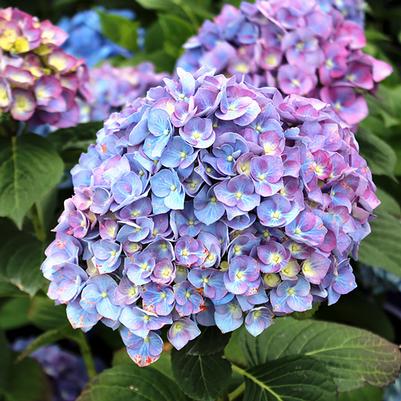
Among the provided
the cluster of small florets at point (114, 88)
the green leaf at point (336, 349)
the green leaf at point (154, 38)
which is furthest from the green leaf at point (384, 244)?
the green leaf at point (154, 38)

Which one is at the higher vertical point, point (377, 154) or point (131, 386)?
point (377, 154)

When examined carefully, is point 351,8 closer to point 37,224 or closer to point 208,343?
point 37,224

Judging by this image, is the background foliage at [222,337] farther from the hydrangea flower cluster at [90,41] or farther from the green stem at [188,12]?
the hydrangea flower cluster at [90,41]

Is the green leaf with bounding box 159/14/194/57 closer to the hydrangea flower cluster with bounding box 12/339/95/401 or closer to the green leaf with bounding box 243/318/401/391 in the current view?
the hydrangea flower cluster with bounding box 12/339/95/401

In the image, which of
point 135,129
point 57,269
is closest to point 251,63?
point 135,129

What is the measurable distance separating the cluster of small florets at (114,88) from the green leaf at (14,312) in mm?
493

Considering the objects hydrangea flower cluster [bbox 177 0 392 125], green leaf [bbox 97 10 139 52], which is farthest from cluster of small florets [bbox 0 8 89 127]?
green leaf [bbox 97 10 139 52]

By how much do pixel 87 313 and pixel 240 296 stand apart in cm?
19

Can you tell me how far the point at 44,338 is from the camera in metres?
1.47

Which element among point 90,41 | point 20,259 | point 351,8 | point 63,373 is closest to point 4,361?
point 63,373

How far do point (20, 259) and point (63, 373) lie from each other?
1.85 feet

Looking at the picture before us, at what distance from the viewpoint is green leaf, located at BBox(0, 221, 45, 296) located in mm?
1354

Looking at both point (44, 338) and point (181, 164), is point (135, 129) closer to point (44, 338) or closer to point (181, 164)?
point (181, 164)

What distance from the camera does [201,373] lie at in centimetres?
108
